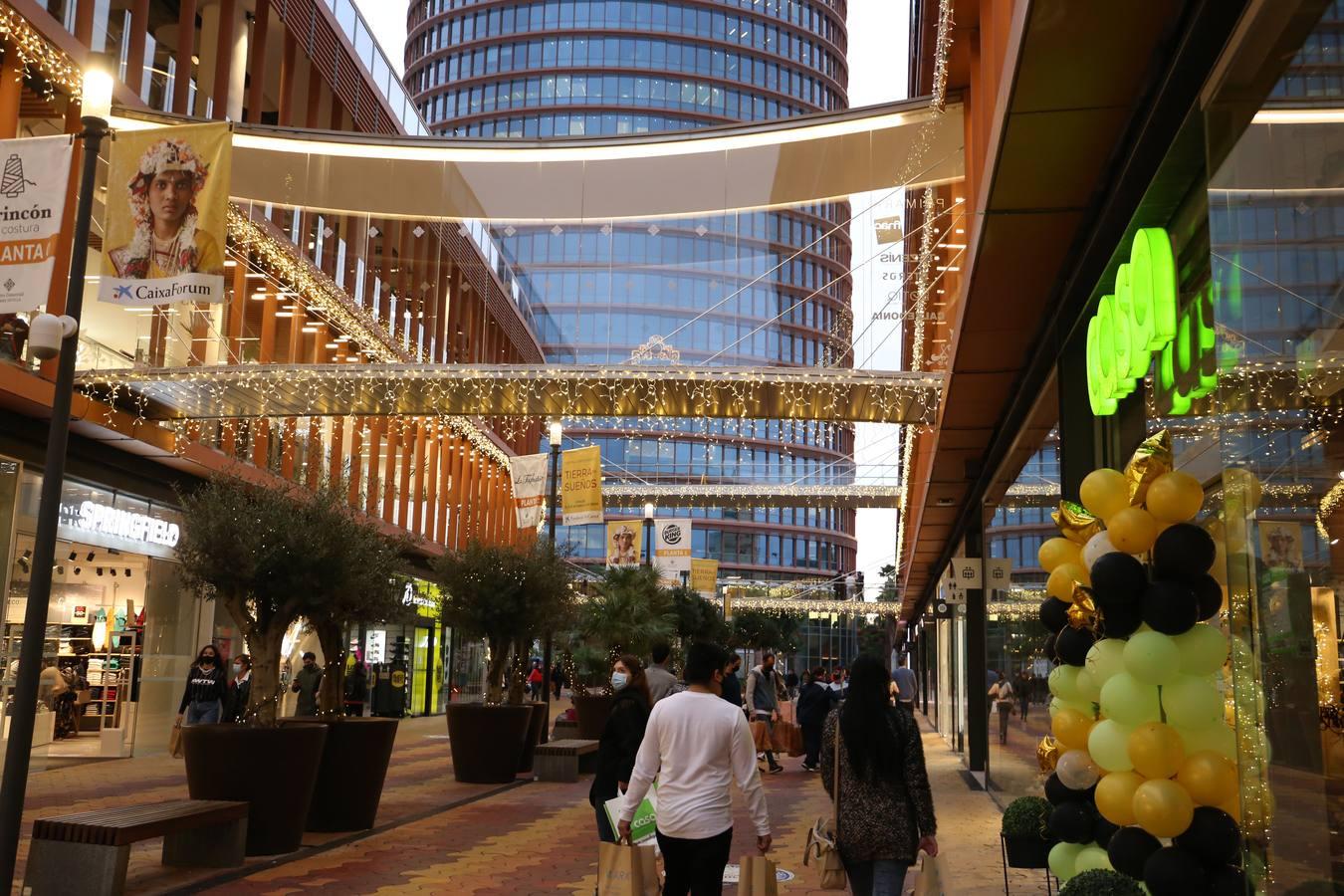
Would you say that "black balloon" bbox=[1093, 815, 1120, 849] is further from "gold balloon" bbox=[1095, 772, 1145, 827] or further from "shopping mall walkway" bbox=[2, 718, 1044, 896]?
"shopping mall walkway" bbox=[2, 718, 1044, 896]

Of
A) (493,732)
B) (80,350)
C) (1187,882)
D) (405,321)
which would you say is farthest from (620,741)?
(405,321)

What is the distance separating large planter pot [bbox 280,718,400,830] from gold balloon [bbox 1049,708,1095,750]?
24.0 ft

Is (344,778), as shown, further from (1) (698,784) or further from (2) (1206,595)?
(2) (1206,595)

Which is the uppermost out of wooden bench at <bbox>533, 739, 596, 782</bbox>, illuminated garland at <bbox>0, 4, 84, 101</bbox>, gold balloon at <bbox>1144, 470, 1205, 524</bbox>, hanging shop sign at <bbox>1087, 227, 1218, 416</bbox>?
illuminated garland at <bbox>0, 4, 84, 101</bbox>

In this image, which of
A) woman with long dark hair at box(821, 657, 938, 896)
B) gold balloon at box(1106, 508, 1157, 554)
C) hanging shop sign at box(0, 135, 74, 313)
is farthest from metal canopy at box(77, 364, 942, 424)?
gold balloon at box(1106, 508, 1157, 554)

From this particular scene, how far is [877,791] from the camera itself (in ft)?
19.0

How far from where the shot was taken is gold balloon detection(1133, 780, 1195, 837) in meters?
4.89

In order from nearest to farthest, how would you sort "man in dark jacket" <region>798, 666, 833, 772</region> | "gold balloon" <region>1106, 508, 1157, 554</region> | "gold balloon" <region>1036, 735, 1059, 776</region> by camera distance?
"gold balloon" <region>1106, 508, 1157, 554</region> < "gold balloon" <region>1036, 735, 1059, 776</region> < "man in dark jacket" <region>798, 666, 833, 772</region>

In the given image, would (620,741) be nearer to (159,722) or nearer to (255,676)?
(255,676)

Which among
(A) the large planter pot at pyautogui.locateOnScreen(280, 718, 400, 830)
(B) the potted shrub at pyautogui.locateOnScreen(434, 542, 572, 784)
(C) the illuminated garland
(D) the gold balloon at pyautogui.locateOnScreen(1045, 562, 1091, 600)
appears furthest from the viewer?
(B) the potted shrub at pyautogui.locateOnScreen(434, 542, 572, 784)

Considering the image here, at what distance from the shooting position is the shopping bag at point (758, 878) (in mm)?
5512

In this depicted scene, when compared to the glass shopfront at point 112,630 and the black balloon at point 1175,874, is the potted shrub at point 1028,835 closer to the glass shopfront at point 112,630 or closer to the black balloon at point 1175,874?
the black balloon at point 1175,874

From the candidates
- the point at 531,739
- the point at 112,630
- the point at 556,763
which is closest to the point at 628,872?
the point at 556,763

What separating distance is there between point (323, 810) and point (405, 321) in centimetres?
2112
